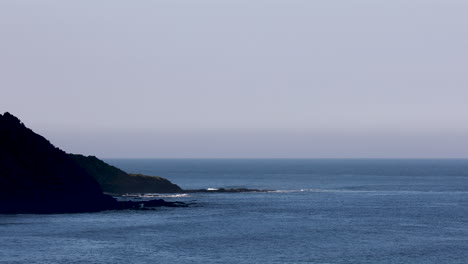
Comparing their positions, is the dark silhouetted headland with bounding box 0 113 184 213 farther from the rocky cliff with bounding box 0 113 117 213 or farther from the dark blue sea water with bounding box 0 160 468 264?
the dark blue sea water with bounding box 0 160 468 264

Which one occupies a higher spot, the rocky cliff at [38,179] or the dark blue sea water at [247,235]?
the rocky cliff at [38,179]

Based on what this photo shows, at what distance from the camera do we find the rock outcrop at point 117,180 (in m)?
146

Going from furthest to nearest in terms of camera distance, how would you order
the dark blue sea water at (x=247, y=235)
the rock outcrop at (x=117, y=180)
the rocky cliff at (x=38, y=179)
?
the rock outcrop at (x=117, y=180), the rocky cliff at (x=38, y=179), the dark blue sea water at (x=247, y=235)

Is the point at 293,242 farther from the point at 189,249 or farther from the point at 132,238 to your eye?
the point at 132,238

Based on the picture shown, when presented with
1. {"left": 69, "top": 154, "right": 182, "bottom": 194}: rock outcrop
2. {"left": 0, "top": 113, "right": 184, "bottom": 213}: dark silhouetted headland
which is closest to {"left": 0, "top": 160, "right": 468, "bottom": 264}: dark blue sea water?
{"left": 0, "top": 113, "right": 184, "bottom": 213}: dark silhouetted headland

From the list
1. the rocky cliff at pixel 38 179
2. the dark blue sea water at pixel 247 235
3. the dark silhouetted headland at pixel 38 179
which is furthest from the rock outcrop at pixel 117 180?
the rocky cliff at pixel 38 179

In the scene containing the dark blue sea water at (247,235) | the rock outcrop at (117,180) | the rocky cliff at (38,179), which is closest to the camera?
the dark blue sea water at (247,235)

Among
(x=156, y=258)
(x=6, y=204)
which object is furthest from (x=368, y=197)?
(x=156, y=258)

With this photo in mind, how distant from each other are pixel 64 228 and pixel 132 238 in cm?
1145

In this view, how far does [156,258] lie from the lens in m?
63.9

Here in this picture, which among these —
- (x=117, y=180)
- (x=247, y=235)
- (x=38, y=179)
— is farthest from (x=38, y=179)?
(x=117, y=180)

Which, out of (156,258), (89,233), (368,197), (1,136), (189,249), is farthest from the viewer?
(368,197)

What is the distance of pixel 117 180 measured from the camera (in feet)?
488

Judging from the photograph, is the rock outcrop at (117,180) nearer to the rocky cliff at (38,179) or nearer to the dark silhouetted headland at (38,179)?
the dark silhouetted headland at (38,179)
